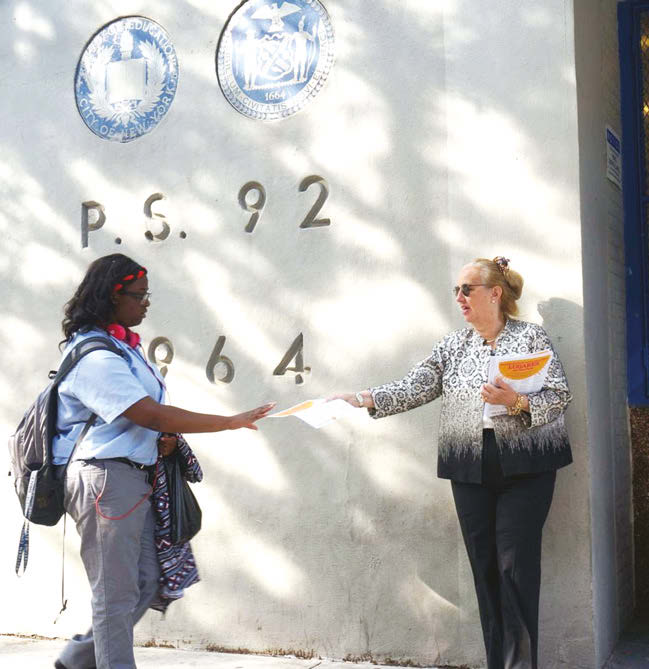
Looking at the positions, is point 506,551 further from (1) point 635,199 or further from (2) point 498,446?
(1) point 635,199

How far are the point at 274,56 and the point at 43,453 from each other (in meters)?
2.41

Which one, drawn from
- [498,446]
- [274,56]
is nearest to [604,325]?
[498,446]

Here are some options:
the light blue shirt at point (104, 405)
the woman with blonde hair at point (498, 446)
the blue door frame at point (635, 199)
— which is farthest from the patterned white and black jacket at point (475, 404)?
the blue door frame at point (635, 199)

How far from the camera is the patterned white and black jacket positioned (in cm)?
406

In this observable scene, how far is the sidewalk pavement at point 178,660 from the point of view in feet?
16.0

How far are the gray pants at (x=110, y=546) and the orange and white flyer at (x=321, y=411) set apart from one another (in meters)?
0.74

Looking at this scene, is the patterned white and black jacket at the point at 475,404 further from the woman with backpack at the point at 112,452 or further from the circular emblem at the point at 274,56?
the circular emblem at the point at 274,56

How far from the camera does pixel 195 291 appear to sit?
530 centimetres

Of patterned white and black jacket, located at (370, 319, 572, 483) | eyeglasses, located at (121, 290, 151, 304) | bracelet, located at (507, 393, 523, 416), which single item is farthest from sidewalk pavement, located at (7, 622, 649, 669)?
eyeglasses, located at (121, 290, 151, 304)

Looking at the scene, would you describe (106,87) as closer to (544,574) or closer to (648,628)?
(544,574)

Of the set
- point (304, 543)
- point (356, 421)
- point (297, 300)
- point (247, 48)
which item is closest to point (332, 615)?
point (304, 543)

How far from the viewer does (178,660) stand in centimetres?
503

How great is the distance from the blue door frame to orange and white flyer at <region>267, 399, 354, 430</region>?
67.9 inches

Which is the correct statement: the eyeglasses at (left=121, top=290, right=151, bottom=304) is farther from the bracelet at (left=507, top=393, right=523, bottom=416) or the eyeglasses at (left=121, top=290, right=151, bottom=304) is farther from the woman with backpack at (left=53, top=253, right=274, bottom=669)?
the bracelet at (left=507, top=393, right=523, bottom=416)
